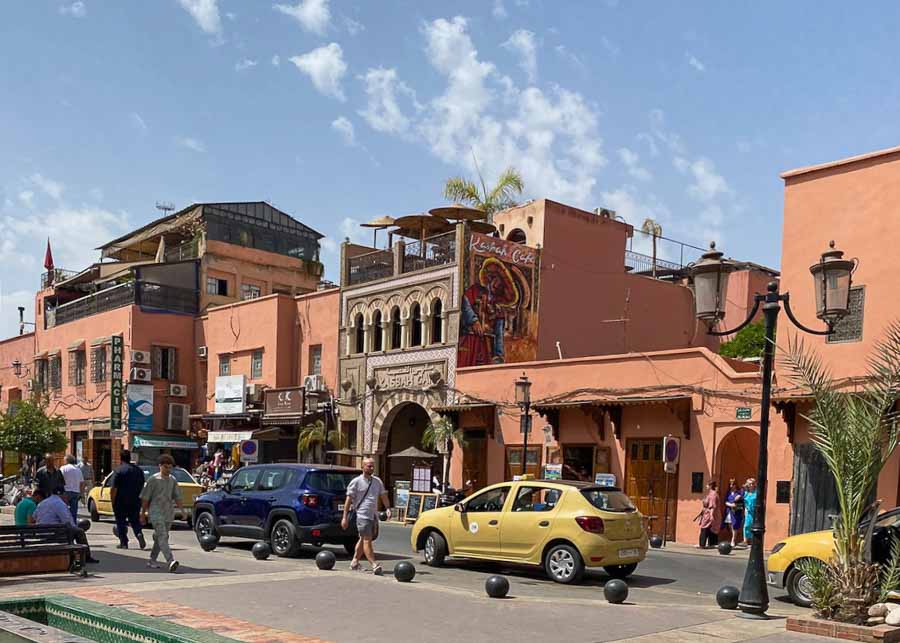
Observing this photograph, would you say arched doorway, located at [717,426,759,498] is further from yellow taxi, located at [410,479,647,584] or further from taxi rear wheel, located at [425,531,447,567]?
taxi rear wheel, located at [425,531,447,567]

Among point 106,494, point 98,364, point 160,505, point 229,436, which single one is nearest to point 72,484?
point 106,494

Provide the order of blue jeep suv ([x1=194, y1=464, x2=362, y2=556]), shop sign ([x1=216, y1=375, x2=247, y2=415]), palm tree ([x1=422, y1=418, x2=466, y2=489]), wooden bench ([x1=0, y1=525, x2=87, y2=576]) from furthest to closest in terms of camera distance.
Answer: shop sign ([x1=216, y1=375, x2=247, y2=415]), palm tree ([x1=422, y1=418, x2=466, y2=489]), blue jeep suv ([x1=194, y1=464, x2=362, y2=556]), wooden bench ([x1=0, y1=525, x2=87, y2=576])

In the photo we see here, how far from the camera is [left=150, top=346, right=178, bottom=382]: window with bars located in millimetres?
42719

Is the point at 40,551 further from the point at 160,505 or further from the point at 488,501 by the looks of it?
the point at 488,501

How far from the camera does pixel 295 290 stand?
48.5 m

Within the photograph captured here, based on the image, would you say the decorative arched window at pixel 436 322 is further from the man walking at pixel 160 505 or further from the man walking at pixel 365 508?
the man walking at pixel 160 505

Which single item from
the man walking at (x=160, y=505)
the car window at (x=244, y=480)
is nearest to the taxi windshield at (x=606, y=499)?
the man walking at (x=160, y=505)

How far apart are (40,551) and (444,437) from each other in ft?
58.0

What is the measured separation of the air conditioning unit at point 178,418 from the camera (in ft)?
138

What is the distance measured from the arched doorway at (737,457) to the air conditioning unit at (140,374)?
88.7 feet

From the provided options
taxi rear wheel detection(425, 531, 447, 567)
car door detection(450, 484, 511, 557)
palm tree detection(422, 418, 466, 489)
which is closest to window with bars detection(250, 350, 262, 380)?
palm tree detection(422, 418, 466, 489)

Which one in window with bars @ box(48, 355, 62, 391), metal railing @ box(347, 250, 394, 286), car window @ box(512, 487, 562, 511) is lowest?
car window @ box(512, 487, 562, 511)

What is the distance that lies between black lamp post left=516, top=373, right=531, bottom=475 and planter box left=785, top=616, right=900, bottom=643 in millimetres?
15320

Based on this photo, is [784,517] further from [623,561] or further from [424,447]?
[424,447]
